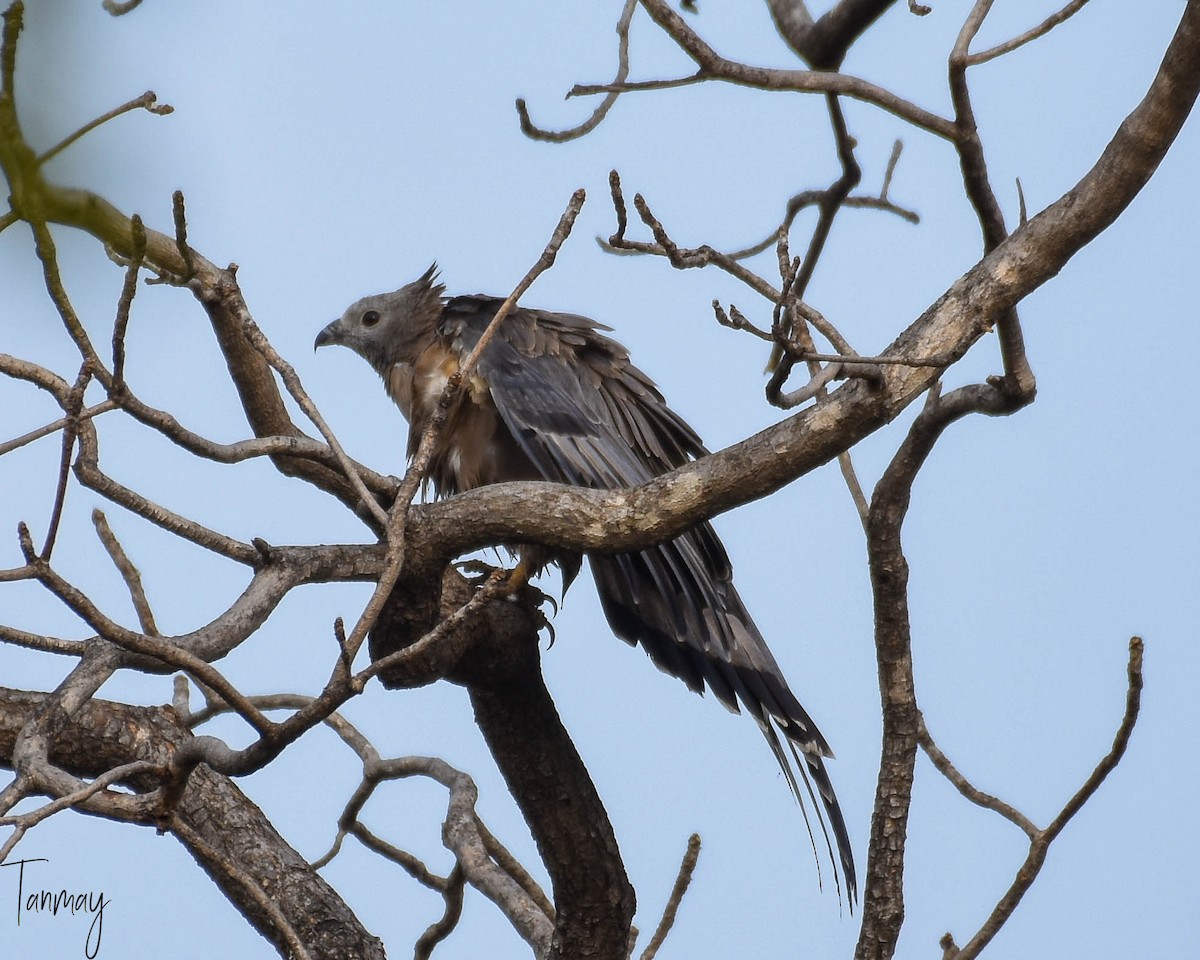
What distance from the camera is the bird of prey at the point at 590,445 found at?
13.0 feet

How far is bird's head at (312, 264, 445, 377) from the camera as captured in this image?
213 inches

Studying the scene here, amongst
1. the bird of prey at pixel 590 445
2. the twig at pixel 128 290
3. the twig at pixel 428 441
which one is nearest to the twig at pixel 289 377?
the twig at pixel 428 441

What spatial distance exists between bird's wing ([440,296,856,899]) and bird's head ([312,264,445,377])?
1.32 ft

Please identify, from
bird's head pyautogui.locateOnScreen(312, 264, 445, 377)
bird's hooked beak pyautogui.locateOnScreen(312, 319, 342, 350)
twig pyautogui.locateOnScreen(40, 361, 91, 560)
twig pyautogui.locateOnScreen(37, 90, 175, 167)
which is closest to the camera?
twig pyautogui.locateOnScreen(37, 90, 175, 167)

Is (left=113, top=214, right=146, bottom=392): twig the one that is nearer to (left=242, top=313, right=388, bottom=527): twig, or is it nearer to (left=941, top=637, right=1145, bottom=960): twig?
(left=242, top=313, right=388, bottom=527): twig

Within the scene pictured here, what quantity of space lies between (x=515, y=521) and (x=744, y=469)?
1.77 feet

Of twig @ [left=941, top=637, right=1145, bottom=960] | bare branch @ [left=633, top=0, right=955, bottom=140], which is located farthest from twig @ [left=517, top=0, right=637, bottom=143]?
twig @ [left=941, top=637, right=1145, bottom=960]

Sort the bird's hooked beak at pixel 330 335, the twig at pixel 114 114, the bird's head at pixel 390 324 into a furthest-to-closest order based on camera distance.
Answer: the bird's hooked beak at pixel 330 335, the bird's head at pixel 390 324, the twig at pixel 114 114

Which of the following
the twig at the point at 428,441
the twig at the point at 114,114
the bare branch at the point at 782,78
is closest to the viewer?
the twig at the point at 114,114

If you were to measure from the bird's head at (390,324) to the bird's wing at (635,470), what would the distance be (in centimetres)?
40

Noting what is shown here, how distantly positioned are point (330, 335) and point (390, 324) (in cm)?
39

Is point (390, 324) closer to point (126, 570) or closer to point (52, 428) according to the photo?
point (126, 570)

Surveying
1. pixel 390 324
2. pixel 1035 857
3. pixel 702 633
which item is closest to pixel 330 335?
pixel 390 324

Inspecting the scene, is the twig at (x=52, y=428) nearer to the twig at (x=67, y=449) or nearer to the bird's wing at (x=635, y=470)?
the twig at (x=67, y=449)
